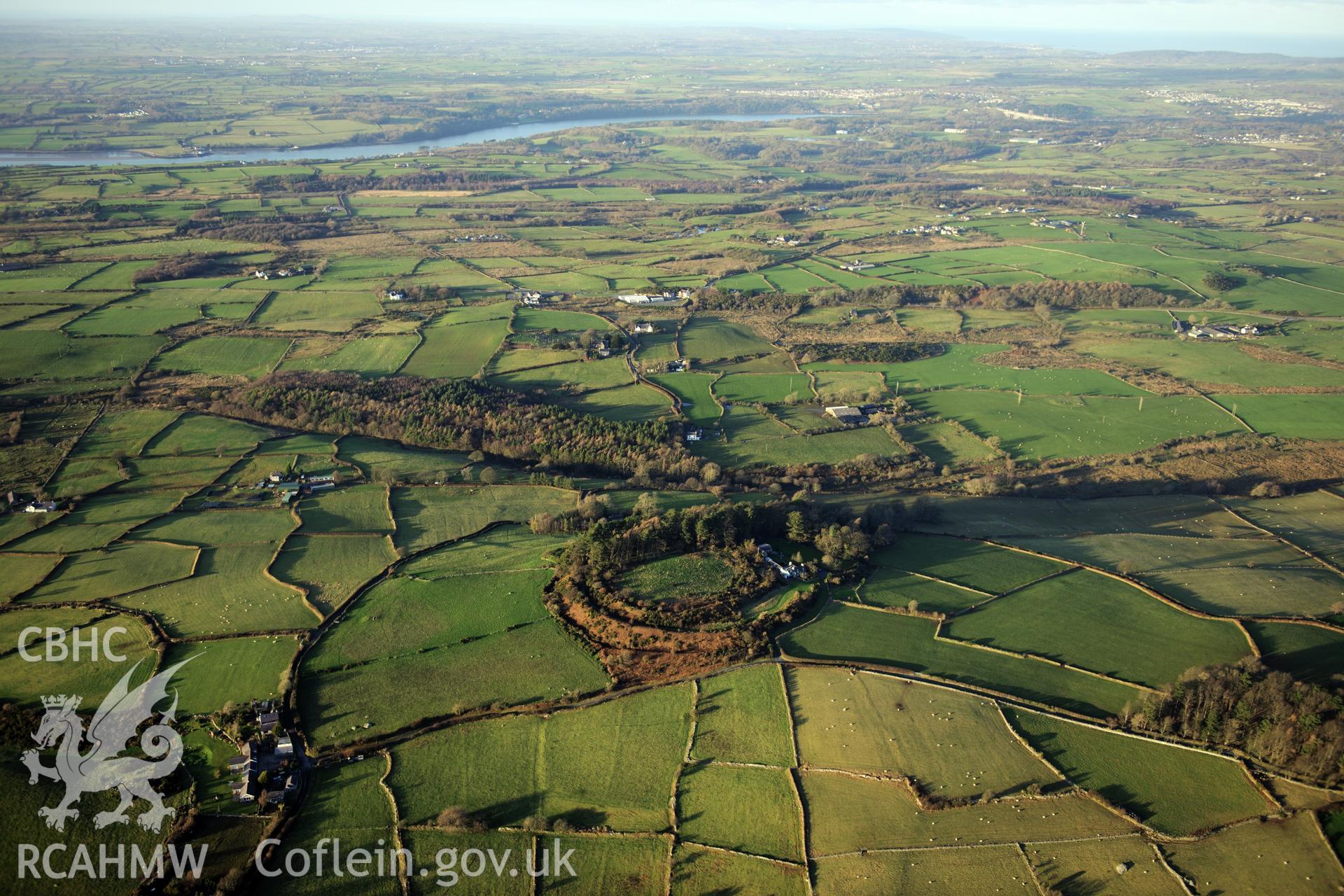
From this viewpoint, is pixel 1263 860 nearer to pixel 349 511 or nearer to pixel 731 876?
pixel 731 876

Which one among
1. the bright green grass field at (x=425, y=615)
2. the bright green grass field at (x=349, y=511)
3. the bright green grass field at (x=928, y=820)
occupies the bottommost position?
the bright green grass field at (x=349, y=511)

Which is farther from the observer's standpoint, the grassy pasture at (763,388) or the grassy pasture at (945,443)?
the grassy pasture at (763,388)

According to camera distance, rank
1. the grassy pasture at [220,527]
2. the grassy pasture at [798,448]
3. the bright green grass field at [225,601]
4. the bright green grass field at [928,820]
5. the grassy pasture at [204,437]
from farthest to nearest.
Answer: the grassy pasture at [798,448] → the grassy pasture at [204,437] → the grassy pasture at [220,527] → the bright green grass field at [225,601] → the bright green grass field at [928,820]

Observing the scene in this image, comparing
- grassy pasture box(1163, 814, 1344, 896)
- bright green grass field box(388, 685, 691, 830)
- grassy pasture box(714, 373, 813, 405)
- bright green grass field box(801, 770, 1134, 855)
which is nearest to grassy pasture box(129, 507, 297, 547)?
bright green grass field box(388, 685, 691, 830)

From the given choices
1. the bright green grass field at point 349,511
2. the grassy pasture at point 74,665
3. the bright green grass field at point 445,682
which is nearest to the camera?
the bright green grass field at point 445,682

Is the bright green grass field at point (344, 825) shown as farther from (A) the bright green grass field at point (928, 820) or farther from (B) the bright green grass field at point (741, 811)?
(A) the bright green grass field at point (928, 820)

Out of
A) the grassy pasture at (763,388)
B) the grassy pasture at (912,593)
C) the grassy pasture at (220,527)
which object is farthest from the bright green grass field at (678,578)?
the grassy pasture at (763,388)
